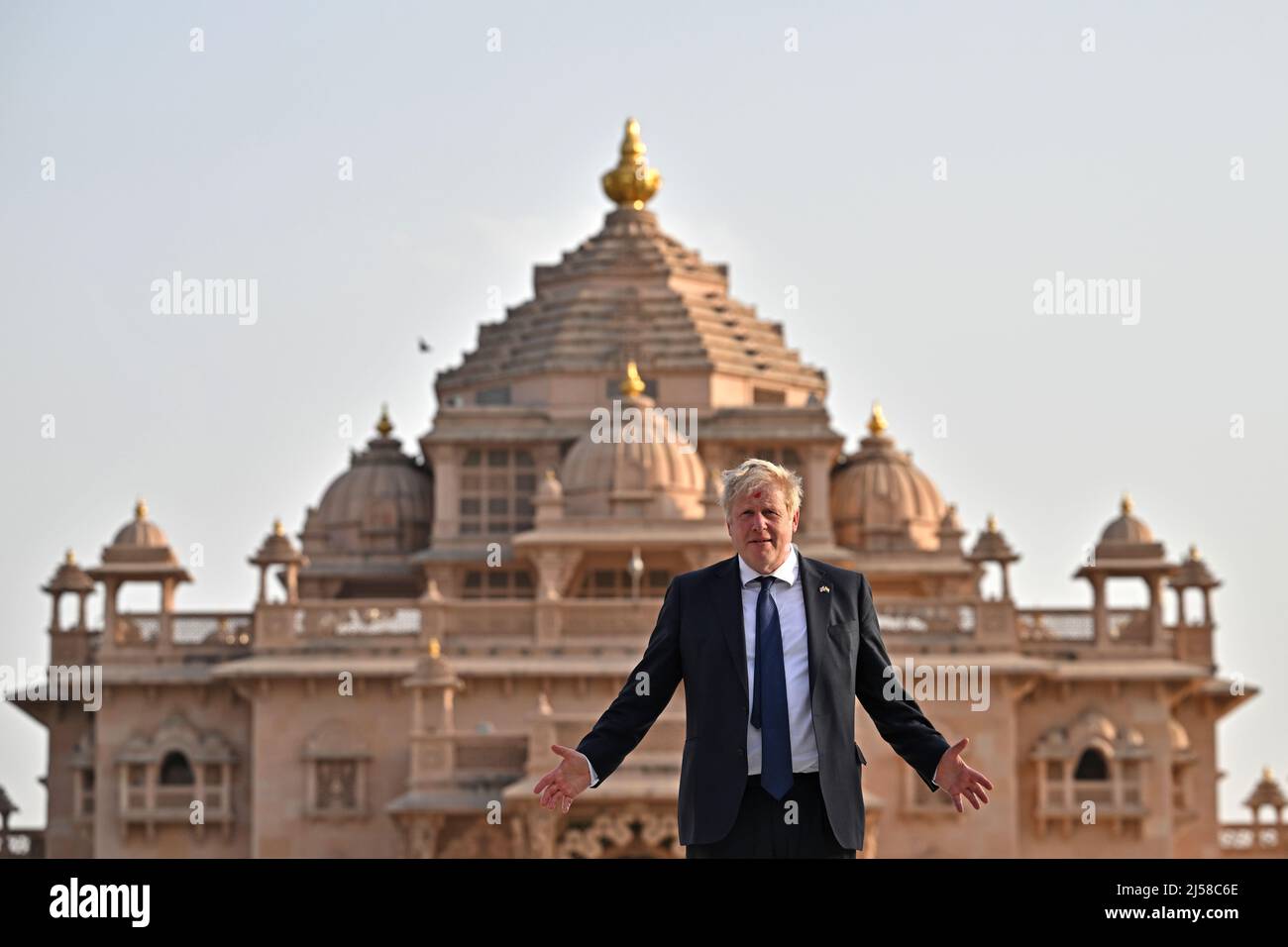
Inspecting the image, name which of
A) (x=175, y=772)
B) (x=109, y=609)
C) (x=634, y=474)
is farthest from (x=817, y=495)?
(x=109, y=609)

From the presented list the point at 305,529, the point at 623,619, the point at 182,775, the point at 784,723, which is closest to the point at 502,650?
the point at 623,619

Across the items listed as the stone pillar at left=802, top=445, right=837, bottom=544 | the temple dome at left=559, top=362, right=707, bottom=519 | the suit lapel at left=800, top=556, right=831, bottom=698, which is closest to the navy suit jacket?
the suit lapel at left=800, top=556, right=831, bottom=698

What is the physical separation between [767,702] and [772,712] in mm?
44

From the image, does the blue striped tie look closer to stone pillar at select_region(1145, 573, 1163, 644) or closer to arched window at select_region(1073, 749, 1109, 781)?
arched window at select_region(1073, 749, 1109, 781)

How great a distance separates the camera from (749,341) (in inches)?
2432

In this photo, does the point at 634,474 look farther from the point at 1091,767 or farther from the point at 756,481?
the point at 756,481

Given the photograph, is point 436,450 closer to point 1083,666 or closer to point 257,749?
point 257,749

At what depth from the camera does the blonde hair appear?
37.6ft

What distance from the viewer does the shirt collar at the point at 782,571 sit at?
464 inches

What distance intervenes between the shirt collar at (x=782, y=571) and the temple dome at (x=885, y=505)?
4596 centimetres
